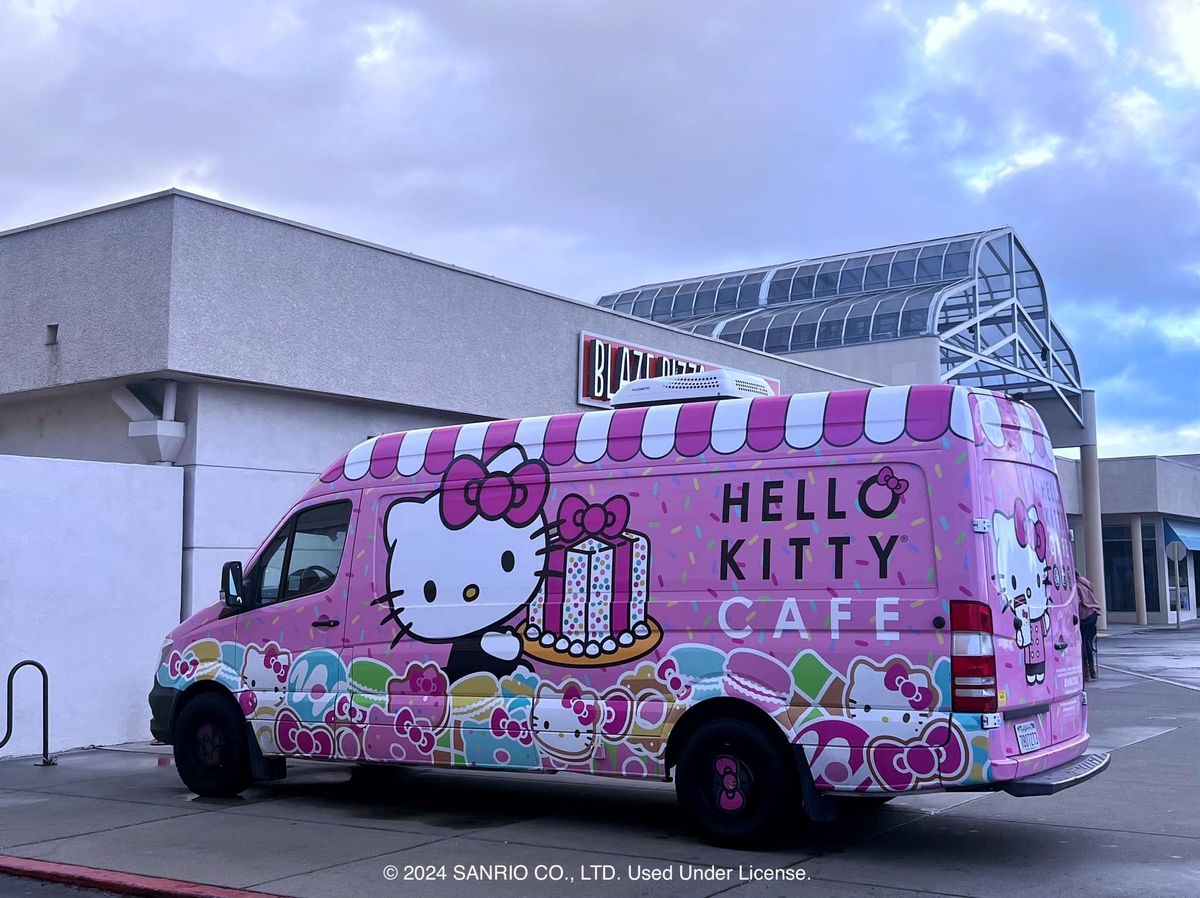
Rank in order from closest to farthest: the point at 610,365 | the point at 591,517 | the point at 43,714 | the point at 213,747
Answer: the point at 591,517 → the point at 213,747 → the point at 43,714 → the point at 610,365

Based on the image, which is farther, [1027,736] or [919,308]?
[919,308]

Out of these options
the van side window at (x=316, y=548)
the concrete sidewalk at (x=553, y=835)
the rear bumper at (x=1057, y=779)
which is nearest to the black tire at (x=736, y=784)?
the concrete sidewalk at (x=553, y=835)

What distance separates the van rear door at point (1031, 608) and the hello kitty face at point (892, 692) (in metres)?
0.42

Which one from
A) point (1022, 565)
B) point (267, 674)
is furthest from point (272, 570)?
point (1022, 565)

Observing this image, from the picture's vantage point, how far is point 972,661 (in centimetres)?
746

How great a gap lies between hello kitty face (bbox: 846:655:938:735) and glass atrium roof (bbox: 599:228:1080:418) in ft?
86.3

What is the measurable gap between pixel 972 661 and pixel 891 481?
114 centimetres

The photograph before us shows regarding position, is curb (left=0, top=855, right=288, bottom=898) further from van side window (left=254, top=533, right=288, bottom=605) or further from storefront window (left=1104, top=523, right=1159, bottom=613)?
storefront window (left=1104, top=523, right=1159, bottom=613)

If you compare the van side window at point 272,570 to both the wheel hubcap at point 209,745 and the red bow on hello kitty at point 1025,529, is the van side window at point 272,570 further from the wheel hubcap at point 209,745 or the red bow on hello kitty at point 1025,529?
the red bow on hello kitty at point 1025,529

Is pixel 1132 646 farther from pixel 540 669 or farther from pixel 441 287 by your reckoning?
pixel 540 669

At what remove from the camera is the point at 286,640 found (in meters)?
10.2

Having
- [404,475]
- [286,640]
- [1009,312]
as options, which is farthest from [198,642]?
[1009,312]

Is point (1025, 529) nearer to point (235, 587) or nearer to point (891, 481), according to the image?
point (891, 481)

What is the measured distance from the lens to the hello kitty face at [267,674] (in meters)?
10.2
